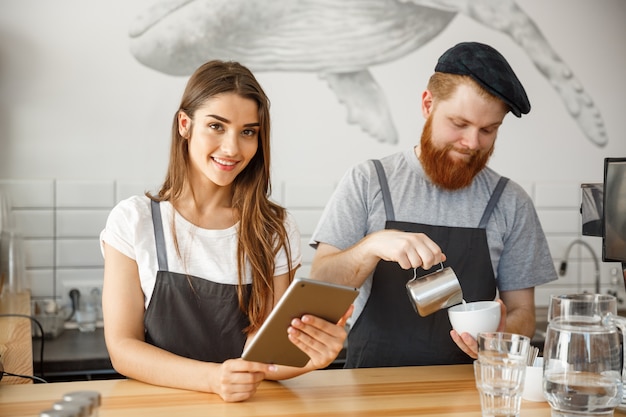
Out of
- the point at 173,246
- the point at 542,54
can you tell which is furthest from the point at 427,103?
the point at 542,54

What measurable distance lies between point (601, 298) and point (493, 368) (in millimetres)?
239

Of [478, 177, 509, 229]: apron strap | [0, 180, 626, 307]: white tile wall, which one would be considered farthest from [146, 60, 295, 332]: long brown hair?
[0, 180, 626, 307]: white tile wall

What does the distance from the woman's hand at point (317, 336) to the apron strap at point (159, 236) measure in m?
0.47

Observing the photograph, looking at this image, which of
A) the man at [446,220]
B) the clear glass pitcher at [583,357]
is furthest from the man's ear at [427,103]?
Result: the clear glass pitcher at [583,357]

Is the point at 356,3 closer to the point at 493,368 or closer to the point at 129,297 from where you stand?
the point at 129,297

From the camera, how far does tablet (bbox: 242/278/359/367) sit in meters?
1.50

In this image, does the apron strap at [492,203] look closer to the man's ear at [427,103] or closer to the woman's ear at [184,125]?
the man's ear at [427,103]

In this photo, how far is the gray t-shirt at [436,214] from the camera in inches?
90.0

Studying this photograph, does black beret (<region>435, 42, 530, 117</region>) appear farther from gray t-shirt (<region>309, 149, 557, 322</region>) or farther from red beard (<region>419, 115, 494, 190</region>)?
gray t-shirt (<region>309, 149, 557, 322</region>)

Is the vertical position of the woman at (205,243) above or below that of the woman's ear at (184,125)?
below

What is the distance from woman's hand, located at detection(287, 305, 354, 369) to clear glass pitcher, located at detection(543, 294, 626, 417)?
425mm

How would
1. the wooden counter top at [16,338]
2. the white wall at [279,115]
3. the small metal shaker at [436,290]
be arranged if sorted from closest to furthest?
the small metal shaker at [436,290] < the wooden counter top at [16,338] < the white wall at [279,115]

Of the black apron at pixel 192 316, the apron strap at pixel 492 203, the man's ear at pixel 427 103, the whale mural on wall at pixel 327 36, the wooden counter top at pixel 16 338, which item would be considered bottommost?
the wooden counter top at pixel 16 338

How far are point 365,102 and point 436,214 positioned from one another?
143cm
